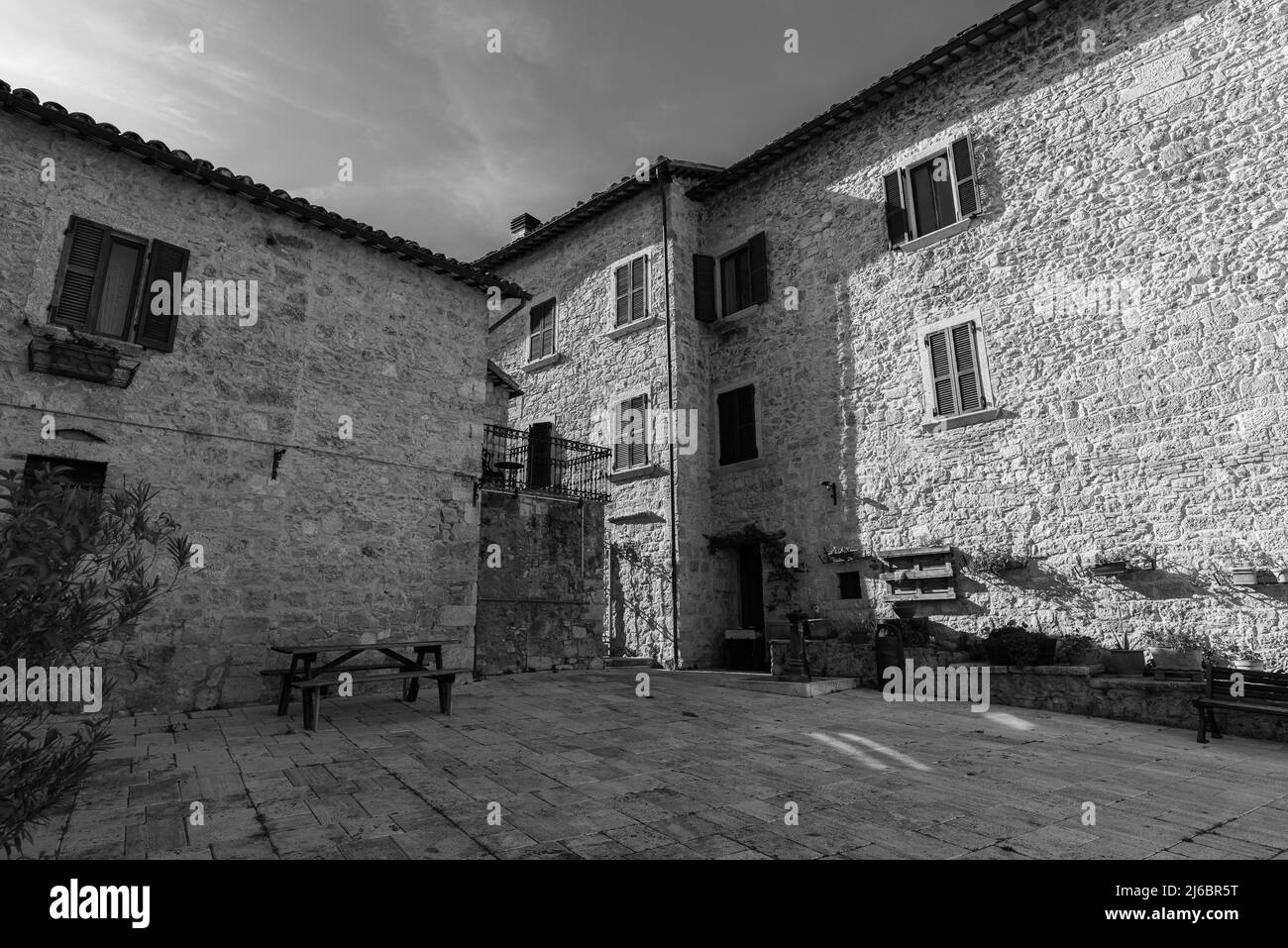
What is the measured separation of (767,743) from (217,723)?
17.4ft

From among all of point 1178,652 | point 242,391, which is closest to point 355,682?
point 242,391

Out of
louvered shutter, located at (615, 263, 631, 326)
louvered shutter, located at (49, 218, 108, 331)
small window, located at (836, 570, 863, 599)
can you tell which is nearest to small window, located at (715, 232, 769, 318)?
louvered shutter, located at (615, 263, 631, 326)

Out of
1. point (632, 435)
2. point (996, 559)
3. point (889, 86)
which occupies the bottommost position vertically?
point (996, 559)

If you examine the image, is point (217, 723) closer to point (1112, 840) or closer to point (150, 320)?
point (150, 320)

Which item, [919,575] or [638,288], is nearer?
[919,575]

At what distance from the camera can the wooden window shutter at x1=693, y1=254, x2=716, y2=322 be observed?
14.0 m

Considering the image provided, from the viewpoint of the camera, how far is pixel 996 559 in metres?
9.76

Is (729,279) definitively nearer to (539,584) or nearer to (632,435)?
(632,435)

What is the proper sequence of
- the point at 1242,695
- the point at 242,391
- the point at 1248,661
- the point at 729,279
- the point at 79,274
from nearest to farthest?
the point at 1242,695, the point at 79,274, the point at 1248,661, the point at 242,391, the point at 729,279

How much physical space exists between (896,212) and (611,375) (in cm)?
642

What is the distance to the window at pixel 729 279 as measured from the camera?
13.7 meters

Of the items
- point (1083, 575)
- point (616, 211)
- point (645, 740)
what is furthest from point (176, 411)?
point (1083, 575)

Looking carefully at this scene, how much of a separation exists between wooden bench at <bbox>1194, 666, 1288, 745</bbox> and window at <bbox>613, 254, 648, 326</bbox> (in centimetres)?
1082

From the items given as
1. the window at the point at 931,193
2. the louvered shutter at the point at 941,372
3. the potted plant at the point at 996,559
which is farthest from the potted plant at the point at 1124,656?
the window at the point at 931,193
